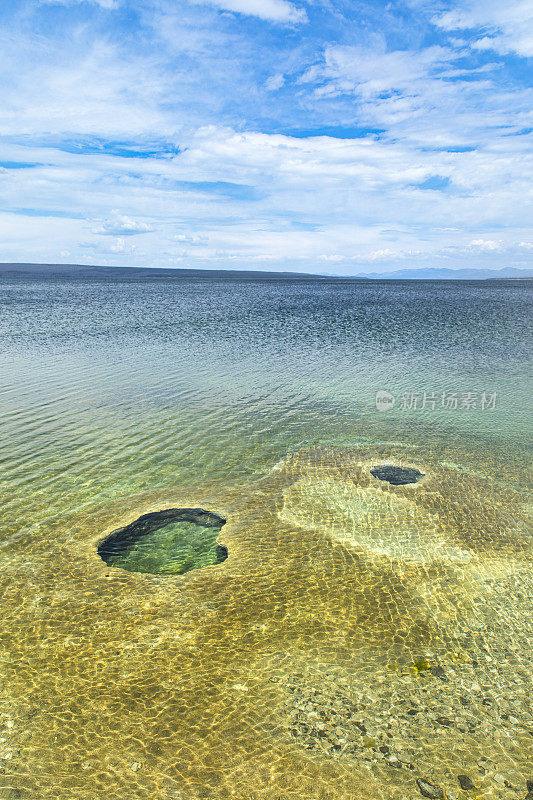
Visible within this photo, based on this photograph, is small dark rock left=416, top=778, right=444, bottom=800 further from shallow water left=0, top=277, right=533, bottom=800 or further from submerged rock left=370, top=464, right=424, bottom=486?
submerged rock left=370, top=464, right=424, bottom=486

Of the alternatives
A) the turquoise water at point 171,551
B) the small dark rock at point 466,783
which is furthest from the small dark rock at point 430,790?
the turquoise water at point 171,551

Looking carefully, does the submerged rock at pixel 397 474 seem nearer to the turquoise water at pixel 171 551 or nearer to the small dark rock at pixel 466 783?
the turquoise water at pixel 171 551

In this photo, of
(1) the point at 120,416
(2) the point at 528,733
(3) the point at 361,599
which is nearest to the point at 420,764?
(2) the point at 528,733

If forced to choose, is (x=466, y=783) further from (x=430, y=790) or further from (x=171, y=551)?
(x=171, y=551)

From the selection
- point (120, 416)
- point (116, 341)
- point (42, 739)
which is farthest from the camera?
point (116, 341)

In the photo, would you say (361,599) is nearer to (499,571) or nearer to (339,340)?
(499,571)

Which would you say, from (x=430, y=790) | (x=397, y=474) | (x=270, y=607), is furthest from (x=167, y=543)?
(x=397, y=474)

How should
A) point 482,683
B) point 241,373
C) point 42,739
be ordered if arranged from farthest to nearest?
point 241,373
point 482,683
point 42,739
